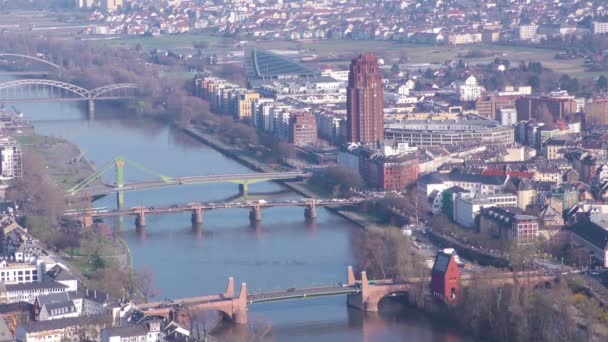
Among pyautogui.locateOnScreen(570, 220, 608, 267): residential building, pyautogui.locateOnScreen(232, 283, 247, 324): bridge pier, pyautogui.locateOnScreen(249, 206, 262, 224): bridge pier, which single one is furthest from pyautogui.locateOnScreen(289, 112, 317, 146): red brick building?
pyautogui.locateOnScreen(232, 283, 247, 324): bridge pier

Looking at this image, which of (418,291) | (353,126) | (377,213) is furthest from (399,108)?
(418,291)

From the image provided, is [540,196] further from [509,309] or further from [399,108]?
[399,108]

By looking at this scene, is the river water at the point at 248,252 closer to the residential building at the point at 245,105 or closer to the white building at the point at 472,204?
the white building at the point at 472,204

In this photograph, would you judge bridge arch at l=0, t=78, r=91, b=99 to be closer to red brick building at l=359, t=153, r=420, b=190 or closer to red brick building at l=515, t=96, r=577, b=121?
red brick building at l=515, t=96, r=577, b=121

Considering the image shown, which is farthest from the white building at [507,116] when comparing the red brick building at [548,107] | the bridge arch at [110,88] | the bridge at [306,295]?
the bridge at [306,295]

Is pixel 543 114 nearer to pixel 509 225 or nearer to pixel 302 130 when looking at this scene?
pixel 302 130
